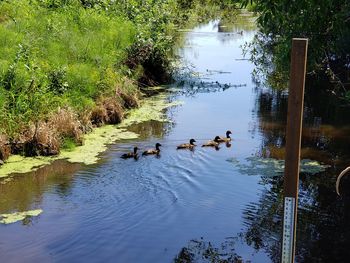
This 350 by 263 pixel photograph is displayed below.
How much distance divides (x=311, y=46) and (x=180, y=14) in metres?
23.0

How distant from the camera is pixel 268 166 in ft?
39.7

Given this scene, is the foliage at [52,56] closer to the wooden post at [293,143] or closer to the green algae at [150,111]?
the green algae at [150,111]

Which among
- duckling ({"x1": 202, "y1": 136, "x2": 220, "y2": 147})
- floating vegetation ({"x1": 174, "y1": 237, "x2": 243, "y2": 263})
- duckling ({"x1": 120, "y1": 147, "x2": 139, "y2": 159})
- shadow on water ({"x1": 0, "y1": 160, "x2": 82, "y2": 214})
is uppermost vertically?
duckling ({"x1": 202, "y1": 136, "x2": 220, "y2": 147})

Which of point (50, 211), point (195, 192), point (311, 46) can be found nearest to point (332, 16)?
point (311, 46)

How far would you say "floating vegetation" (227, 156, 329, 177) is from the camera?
38.3 feet

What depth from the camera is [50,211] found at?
367 inches

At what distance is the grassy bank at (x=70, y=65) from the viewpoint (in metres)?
12.4

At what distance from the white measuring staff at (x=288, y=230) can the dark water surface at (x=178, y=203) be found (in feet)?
12.7

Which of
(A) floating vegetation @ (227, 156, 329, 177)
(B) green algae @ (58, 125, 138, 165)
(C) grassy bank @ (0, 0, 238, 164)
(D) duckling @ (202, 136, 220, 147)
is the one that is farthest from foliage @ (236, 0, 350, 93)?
(C) grassy bank @ (0, 0, 238, 164)

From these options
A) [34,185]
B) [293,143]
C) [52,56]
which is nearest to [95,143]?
[34,185]

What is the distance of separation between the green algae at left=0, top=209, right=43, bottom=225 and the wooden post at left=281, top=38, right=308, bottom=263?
20.1ft

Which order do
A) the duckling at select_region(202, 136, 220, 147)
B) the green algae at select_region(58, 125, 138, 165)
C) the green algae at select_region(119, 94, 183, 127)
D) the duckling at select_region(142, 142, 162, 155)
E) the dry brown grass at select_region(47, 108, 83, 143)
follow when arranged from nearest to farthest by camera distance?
the green algae at select_region(58, 125, 138, 165), the duckling at select_region(142, 142, 162, 155), the dry brown grass at select_region(47, 108, 83, 143), the duckling at select_region(202, 136, 220, 147), the green algae at select_region(119, 94, 183, 127)

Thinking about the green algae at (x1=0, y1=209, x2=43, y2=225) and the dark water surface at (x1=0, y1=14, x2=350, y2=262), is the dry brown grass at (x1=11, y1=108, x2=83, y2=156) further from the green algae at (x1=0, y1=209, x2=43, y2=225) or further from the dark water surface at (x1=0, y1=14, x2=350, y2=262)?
the green algae at (x1=0, y1=209, x2=43, y2=225)

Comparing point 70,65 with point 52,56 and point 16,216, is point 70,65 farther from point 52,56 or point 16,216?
point 16,216
